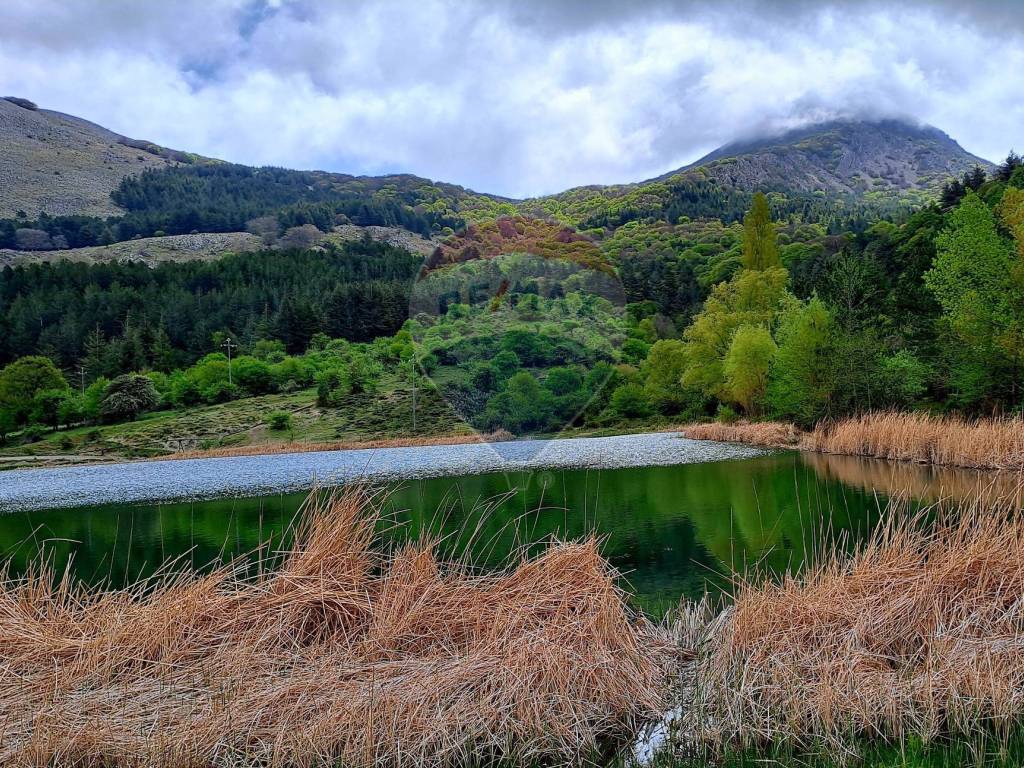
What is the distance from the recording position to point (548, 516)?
Result: 51.5 feet

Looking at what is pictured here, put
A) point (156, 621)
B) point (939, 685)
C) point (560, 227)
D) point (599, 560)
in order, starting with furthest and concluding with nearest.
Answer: point (560, 227) → point (599, 560) → point (156, 621) → point (939, 685)

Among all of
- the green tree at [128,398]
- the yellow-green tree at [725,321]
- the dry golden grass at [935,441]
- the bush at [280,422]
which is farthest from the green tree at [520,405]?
the green tree at [128,398]

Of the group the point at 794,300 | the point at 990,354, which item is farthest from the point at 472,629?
the point at 794,300

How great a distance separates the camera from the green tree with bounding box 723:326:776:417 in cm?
4291

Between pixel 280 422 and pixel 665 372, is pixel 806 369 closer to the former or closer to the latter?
pixel 665 372

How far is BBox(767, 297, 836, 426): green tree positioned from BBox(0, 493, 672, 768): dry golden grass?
110 ft

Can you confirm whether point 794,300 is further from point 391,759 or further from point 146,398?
point 146,398

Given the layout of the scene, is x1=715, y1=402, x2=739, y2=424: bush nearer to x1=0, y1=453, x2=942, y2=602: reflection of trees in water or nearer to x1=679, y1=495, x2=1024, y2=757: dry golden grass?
x1=0, y1=453, x2=942, y2=602: reflection of trees in water

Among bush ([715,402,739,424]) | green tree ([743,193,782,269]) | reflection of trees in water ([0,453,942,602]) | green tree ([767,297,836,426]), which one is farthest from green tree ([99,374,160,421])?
green tree ([767,297,836,426])

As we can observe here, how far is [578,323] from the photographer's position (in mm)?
11258

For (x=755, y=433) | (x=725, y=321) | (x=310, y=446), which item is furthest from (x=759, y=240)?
(x=310, y=446)

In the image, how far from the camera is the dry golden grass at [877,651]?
412 cm

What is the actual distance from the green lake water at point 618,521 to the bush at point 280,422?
44.6m

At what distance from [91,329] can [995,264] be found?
359ft
